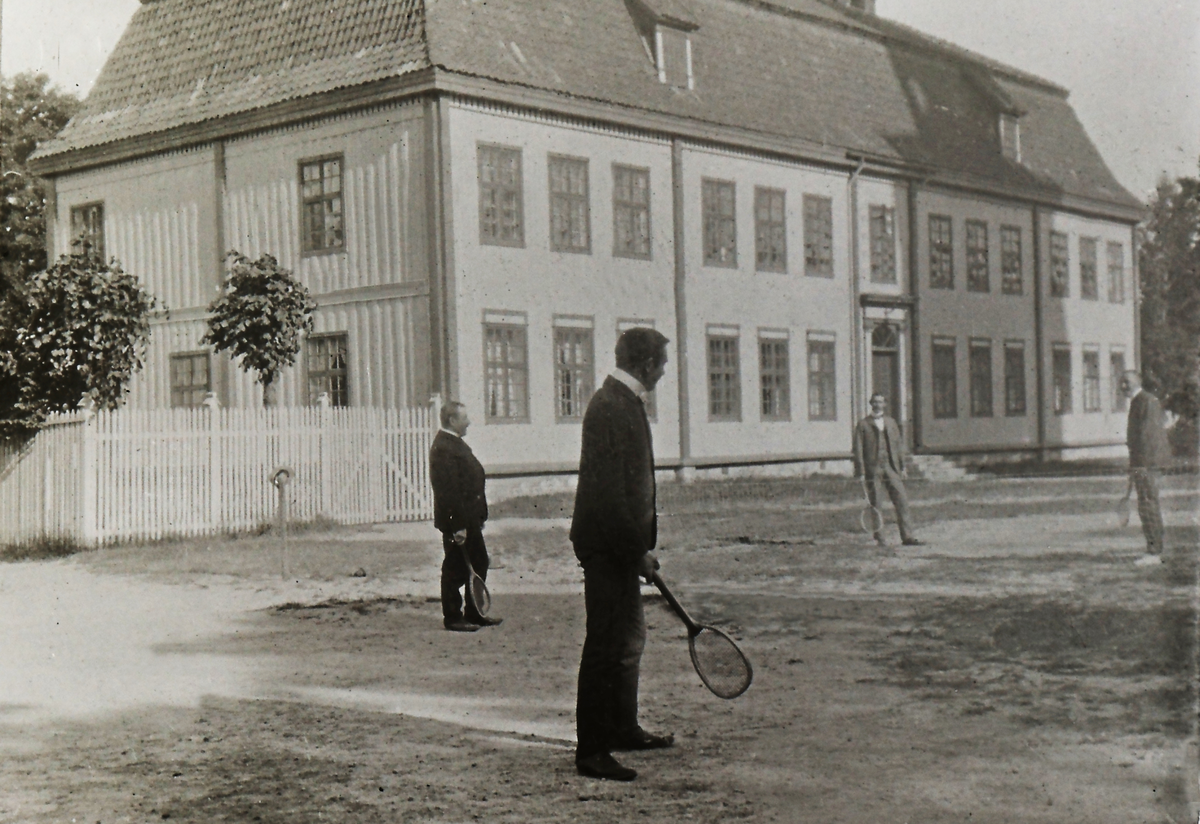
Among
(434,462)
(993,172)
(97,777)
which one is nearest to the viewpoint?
(97,777)

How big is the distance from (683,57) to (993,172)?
275 inches

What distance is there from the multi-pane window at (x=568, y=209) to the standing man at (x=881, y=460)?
4575 mm

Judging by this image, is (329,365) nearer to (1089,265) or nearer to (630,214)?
(630,214)

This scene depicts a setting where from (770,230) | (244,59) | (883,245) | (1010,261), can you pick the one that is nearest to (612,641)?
(244,59)

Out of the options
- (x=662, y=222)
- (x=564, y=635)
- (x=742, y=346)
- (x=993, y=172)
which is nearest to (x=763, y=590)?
(x=564, y=635)

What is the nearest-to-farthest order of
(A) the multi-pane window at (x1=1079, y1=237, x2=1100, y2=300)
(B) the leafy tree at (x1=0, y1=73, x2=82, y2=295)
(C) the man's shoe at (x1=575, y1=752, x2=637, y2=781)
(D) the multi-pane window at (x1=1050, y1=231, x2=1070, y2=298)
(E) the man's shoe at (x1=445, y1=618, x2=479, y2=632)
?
(C) the man's shoe at (x1=575, y1=752, x2=637, y2=781), (B) the leafy tree at (x1=0, y1=73, x2=82, y2=295), (E) the man's shoe at (x1=445, y1=618, x2=479, y2=632), (A) the multi-pane window at (x1=1079, y1=237, x2=1100, y2=300), (D) the multi-pane window at (x1=1050, y1=231, x2=1070, y2=298)

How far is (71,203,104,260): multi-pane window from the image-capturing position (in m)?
12.3

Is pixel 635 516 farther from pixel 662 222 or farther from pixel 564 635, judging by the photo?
pixel 662 222

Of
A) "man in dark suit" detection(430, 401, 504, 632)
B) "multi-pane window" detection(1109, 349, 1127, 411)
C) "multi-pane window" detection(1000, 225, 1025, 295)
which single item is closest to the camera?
"man in dark suit" detection(430, 401, 504, 632)

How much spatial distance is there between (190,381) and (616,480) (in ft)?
50.5

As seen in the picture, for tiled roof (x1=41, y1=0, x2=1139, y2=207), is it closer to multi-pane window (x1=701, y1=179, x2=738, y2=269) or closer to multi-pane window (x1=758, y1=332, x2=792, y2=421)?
multi-pane window (x1=701, y1=179, x2=738, y2=269)

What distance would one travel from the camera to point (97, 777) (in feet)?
19.4

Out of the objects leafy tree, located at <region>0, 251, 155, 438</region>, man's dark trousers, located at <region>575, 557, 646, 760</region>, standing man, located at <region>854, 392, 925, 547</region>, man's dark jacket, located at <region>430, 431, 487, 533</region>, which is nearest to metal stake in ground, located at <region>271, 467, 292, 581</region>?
leafy tree, located at <region>0, 251, 155, 438</region>

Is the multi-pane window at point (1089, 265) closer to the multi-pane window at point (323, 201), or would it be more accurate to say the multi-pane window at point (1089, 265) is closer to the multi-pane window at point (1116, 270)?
the multi-pane window at point (1116, 270)
